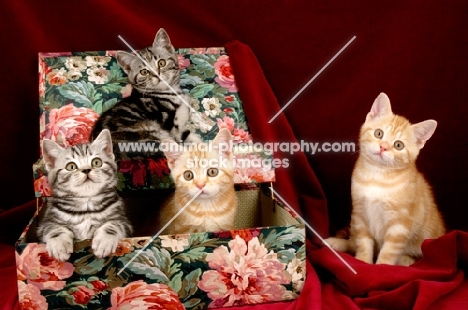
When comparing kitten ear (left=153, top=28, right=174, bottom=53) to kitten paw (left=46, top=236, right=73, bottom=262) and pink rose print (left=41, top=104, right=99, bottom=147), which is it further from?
kitten paw (left=46, top=236, right=73, bottom=262)

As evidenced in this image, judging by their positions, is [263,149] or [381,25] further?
[381,25]

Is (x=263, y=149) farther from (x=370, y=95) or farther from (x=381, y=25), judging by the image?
(x=381, y=25)

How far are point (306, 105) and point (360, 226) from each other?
490mm

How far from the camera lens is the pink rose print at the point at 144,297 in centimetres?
120

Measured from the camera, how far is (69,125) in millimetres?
1531

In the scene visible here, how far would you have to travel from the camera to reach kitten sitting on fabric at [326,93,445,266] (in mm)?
1400

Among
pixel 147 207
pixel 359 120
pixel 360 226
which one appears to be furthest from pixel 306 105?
pixel 147 207

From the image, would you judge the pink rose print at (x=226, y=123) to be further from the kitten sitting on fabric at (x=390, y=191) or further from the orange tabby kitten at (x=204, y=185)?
the kitten sitting on fabric at (x=390, y=191)

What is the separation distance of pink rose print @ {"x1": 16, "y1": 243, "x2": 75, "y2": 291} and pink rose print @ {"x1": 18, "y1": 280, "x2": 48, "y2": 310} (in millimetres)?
15

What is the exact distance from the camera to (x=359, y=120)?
175 cm

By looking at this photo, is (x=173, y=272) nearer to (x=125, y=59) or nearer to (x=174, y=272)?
(x=174, y=272)

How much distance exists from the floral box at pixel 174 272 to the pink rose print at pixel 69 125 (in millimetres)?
335

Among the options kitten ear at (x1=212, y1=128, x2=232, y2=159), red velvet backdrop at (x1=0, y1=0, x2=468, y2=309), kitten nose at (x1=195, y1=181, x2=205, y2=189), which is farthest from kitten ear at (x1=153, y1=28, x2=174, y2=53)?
kitten nose at (x1=195, y1=181, x2=205, y2=189)

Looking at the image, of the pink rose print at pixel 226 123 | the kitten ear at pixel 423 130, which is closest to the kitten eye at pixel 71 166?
the pink rose print at pixel 226 123
